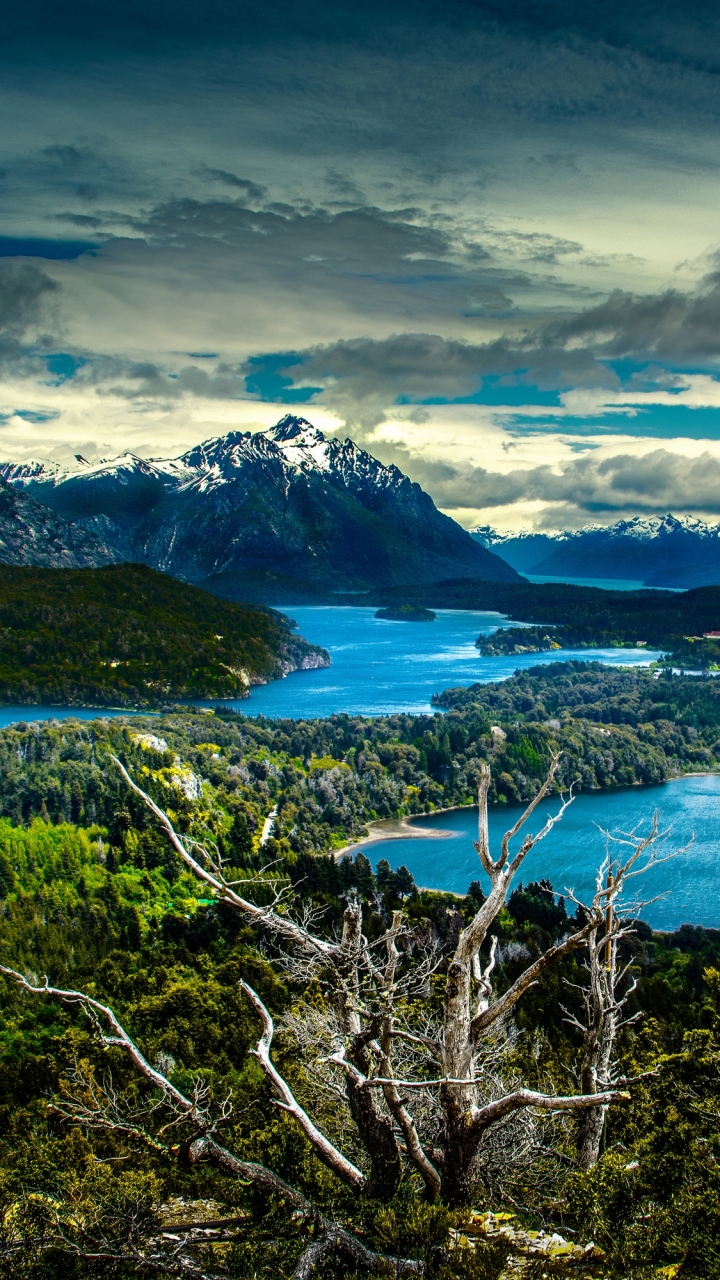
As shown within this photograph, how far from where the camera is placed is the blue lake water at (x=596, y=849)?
55.1 m

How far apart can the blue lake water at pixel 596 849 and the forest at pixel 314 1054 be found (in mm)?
5561

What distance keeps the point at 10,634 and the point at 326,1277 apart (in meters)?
147

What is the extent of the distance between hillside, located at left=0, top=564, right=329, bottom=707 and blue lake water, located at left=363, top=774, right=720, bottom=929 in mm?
70884

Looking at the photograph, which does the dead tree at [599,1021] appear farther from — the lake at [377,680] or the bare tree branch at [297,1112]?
the lake at [377,680]

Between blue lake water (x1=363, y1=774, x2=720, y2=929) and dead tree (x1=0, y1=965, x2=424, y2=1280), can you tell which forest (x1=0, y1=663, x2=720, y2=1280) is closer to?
dead tree (x1=0, y1=965, x2=424, y2=1280)

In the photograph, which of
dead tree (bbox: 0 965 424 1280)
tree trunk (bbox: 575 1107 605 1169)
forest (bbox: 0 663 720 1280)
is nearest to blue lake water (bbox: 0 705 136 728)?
forest (bbox: 0 663 720 1280)

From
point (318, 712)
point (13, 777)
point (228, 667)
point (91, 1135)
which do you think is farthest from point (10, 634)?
point (91, 1135)

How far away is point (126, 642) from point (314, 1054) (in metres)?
138

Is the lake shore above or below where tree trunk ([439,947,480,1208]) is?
below

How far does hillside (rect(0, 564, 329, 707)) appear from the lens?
13550 centimetres

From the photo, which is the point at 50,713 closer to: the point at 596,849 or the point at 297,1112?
the point at 596,849

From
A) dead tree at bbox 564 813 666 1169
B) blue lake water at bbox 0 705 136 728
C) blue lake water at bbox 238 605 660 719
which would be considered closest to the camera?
dead tree at bbox 564 813 666 1169

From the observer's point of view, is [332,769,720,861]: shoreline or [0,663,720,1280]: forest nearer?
[0,663,720,1280]: forest

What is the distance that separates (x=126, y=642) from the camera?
148000mm
